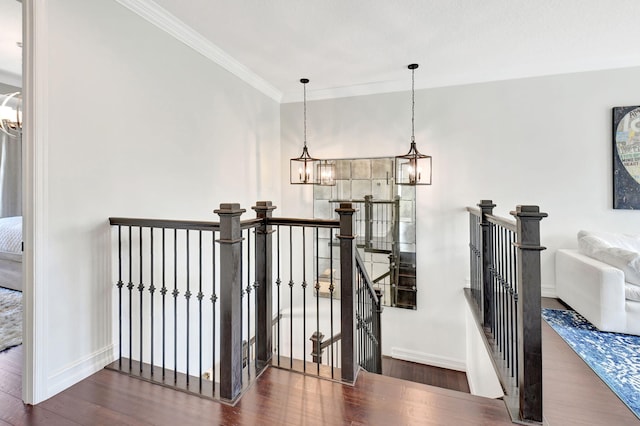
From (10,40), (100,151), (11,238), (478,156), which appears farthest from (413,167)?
(11,238)

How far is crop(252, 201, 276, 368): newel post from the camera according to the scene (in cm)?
215

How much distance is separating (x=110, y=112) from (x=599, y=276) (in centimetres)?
401

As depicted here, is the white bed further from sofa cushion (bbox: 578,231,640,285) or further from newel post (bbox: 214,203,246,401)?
sofa cushion (bbox: 578,231,640,285)

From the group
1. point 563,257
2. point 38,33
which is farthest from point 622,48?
point 38,33

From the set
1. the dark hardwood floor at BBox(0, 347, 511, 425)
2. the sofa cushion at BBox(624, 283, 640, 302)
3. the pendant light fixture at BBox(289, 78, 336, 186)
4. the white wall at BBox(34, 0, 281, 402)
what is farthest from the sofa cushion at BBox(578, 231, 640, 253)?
the white wall at BBox(34, 0, 281, 402)

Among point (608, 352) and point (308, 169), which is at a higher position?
point (308, 169)

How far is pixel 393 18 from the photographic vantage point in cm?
257

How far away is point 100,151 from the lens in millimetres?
2064

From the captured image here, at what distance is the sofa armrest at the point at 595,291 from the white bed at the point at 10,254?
559cm

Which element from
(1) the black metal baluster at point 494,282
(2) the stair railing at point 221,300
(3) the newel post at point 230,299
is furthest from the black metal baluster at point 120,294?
(1) the black metal baluster at point 494,282

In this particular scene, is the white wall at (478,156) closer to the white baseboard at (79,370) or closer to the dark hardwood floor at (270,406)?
the dark hardwood floor at (270,406)

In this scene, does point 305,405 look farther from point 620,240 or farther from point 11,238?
point 11,238

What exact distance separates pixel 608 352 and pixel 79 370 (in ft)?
12.0

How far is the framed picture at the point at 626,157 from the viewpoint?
10.7ft
